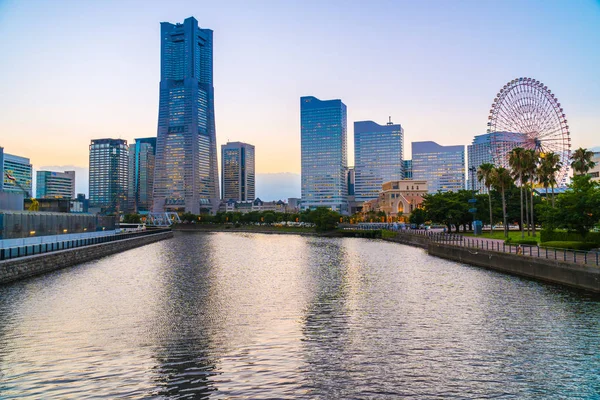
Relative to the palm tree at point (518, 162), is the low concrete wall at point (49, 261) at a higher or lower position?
lower

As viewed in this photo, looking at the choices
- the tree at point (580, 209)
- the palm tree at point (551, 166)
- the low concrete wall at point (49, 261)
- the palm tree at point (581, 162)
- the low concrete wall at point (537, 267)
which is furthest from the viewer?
the palm tree at point (581, 162)

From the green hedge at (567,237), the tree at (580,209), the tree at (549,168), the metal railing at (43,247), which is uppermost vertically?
the tree at (549,168)

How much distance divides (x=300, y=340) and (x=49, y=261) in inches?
1768

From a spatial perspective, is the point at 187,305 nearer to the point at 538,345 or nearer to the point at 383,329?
the point at 383,329

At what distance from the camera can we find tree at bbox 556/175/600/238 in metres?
46.3

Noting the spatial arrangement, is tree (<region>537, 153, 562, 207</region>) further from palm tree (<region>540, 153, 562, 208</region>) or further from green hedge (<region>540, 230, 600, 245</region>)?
green hedge (<region>540, 230, 600, 245</region>)

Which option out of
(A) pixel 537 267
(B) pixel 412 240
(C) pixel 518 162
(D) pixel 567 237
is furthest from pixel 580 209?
(B) pixel 412 240

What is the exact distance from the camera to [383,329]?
2700 cm

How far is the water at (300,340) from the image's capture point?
1802 cm

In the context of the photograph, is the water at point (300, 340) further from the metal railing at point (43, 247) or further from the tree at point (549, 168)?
the tree at point (549, 168)

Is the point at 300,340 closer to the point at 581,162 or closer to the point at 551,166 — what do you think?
the point at 551,166

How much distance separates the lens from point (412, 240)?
107750mm

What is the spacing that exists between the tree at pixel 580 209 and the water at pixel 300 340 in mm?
9253

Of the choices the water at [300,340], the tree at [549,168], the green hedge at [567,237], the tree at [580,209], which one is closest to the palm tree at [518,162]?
the tree at [549,168]
